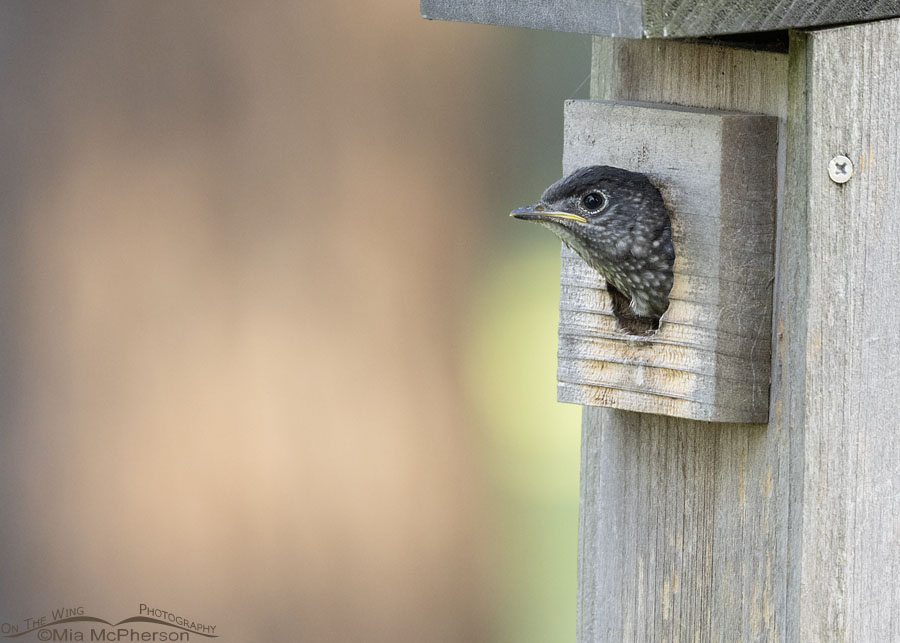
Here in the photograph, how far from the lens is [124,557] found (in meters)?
3.99

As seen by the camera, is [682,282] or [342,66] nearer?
[682,282]

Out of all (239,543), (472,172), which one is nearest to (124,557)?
(239,543)

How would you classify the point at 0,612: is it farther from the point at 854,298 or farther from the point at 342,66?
the point at 854,298

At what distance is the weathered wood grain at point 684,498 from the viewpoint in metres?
1.84

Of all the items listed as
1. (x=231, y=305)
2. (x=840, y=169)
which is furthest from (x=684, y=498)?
(x=231, y=305)

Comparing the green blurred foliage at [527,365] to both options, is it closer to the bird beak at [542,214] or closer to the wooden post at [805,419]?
the wooden post at [805,419]

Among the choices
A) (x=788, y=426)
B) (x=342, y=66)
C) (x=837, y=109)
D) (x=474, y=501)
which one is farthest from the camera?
(x=474, y=501)

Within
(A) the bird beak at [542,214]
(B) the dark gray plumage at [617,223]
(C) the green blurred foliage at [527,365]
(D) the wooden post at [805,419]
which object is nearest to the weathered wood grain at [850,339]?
(D) the wooden post at [805,419]

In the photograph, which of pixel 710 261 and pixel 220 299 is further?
pixel 220 299

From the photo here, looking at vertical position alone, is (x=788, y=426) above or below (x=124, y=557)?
above

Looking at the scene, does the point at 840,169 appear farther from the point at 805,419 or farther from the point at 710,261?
the point at 805,419

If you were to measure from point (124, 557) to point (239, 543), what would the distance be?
342 millimetres

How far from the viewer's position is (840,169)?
1.67m

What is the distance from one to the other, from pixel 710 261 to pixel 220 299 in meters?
2.38
